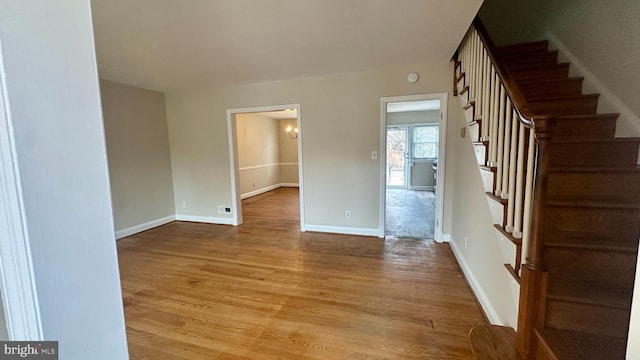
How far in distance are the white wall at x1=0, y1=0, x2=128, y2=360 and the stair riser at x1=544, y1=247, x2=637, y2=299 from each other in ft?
6.16

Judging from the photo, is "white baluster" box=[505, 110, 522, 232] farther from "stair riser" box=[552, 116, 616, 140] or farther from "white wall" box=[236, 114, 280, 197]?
"white wall" box=[236, 114, 280, 197]

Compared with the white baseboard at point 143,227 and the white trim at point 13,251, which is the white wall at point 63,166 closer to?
the white trim at point 13,251

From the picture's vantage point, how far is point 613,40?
211cm

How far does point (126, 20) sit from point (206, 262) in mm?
2411

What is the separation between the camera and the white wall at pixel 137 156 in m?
3.77

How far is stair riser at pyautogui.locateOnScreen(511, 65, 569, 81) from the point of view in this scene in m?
2.60

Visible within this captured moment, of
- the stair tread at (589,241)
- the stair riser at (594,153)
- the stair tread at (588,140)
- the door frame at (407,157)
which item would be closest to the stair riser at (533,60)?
the stair tread at (588,140)

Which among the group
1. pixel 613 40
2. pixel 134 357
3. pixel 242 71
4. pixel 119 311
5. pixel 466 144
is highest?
pixel 242 71

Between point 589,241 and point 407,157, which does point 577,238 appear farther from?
point 407,157

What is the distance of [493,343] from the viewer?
1481 mm

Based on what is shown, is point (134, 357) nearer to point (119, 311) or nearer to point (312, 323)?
point (312, 323)

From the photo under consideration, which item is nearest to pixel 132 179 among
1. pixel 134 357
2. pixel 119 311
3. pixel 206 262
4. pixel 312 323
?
pixel 206 262

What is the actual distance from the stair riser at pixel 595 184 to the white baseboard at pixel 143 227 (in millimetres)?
4929

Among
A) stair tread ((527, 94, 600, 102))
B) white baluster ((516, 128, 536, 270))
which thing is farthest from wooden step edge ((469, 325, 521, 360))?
stair tread ((527, 94, 600, 102))
